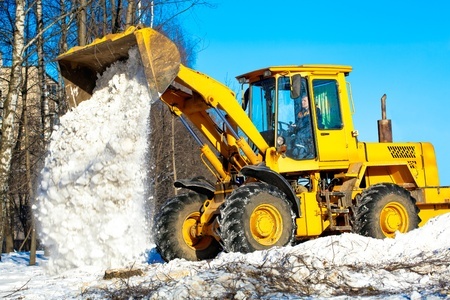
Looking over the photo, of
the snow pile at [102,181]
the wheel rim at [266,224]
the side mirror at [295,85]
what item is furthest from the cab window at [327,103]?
the snow pile at [102,181]

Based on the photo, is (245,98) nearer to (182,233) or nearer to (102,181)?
(182,233)

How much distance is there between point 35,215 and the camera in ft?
36.6

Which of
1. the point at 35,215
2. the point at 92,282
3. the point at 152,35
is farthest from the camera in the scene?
the point at 35,215

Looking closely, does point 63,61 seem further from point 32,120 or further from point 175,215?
point 32,120

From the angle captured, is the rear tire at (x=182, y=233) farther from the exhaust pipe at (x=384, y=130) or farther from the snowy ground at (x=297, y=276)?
the exhaust pipe at (x=384, y=130)

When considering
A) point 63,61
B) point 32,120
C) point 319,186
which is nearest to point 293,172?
point 319,186

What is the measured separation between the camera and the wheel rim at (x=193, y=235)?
36.9 ft

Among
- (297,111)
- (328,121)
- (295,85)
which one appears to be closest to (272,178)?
(297,111)

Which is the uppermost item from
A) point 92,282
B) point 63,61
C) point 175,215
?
point 63,61

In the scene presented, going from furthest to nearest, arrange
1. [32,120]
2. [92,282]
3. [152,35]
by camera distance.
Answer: [32,120], [152,35], [92,282]

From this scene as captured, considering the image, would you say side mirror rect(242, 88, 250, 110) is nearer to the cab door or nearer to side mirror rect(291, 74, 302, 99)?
side mirror rect(291, 74, 302, 99)

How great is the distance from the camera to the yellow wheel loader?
10344 mm

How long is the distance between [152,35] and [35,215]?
3.34 m

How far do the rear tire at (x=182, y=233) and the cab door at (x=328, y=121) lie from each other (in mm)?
2095
